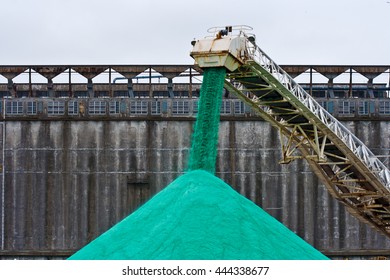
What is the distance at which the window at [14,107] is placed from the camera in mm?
43875

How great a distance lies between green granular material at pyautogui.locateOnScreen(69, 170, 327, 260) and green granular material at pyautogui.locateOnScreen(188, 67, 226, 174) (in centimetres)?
113

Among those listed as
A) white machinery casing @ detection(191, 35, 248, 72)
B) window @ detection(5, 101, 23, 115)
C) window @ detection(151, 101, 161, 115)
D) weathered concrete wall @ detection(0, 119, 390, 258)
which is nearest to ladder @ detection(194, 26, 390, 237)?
white machinery casing @ detection(191, 35, 248, 72)

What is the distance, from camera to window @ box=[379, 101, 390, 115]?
44031mm

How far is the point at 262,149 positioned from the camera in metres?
43.1

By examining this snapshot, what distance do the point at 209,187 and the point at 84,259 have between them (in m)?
4.33

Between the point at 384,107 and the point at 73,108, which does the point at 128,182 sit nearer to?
the point at 73,108

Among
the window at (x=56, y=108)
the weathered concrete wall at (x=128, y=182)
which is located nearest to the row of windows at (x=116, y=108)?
the window at (x=56, y=108)

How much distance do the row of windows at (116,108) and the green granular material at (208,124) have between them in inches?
642

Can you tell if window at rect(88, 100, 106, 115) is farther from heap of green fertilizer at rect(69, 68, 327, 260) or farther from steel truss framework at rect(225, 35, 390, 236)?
heap of green fertilizer at rect(69, 68, 327, 260)

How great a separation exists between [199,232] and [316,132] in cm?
1084

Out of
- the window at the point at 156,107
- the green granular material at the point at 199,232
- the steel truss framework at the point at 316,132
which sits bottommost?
the green granular material at the point at 199,232

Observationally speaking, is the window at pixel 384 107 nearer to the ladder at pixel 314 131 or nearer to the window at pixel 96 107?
the ladder at pixel 314 131

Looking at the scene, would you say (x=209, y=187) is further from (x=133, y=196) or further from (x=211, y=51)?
(x=133, y=196)
